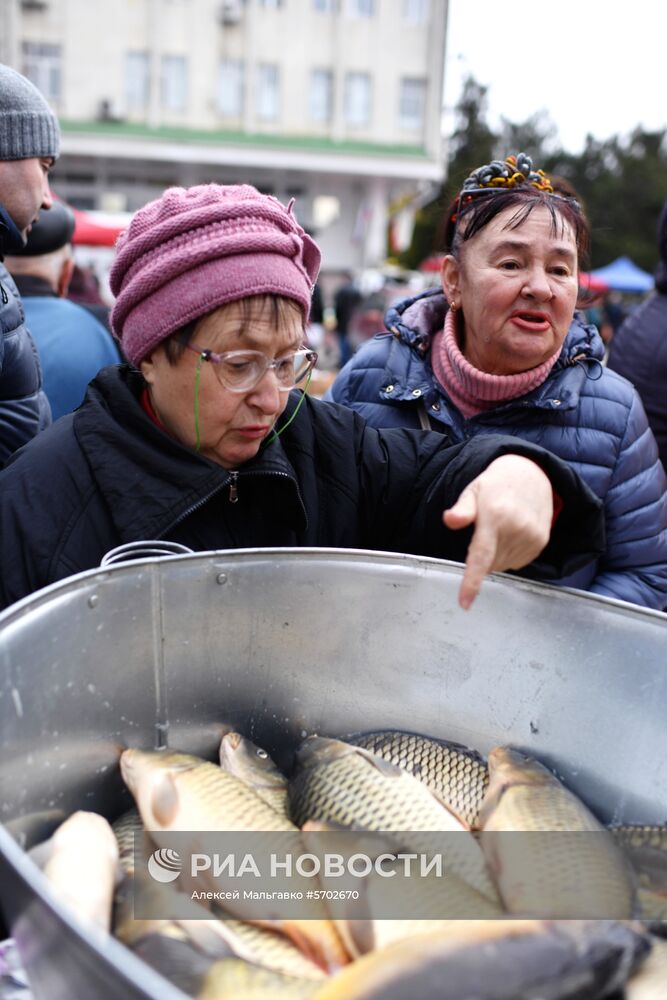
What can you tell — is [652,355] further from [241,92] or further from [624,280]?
[241,92]

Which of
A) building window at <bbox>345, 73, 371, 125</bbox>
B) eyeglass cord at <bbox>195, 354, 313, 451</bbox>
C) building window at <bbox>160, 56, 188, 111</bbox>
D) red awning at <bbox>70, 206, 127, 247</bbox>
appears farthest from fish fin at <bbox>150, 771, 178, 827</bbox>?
building window at <bbox>345, 73, 371, 125</bbox>

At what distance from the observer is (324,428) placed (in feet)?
5.03

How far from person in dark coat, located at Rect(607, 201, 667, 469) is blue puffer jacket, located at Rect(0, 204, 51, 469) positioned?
176cm

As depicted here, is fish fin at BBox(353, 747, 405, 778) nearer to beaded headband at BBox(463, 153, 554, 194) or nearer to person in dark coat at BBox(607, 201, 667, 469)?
beaded headband at BBox(463, 153, 554, 194)

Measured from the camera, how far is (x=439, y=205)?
2428 mm

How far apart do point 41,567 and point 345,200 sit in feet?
82.2

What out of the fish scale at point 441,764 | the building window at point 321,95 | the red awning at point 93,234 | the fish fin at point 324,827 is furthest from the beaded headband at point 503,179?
the building window at point 321,95

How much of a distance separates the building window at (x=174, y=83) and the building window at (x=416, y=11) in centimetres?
583

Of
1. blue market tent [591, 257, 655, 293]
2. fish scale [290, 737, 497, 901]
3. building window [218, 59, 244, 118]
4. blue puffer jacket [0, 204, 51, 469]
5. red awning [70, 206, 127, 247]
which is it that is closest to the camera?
fish scale [290, 737, 497, 901]

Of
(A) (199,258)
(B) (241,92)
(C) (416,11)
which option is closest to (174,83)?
(B) (241,92)

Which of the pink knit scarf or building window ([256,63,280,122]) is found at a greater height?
building window ([256,63,280,122])

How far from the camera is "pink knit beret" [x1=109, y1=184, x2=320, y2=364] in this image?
1281mm

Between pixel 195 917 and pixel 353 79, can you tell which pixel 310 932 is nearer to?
pixel 195 917

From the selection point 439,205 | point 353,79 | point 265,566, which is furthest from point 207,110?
point 265,566
